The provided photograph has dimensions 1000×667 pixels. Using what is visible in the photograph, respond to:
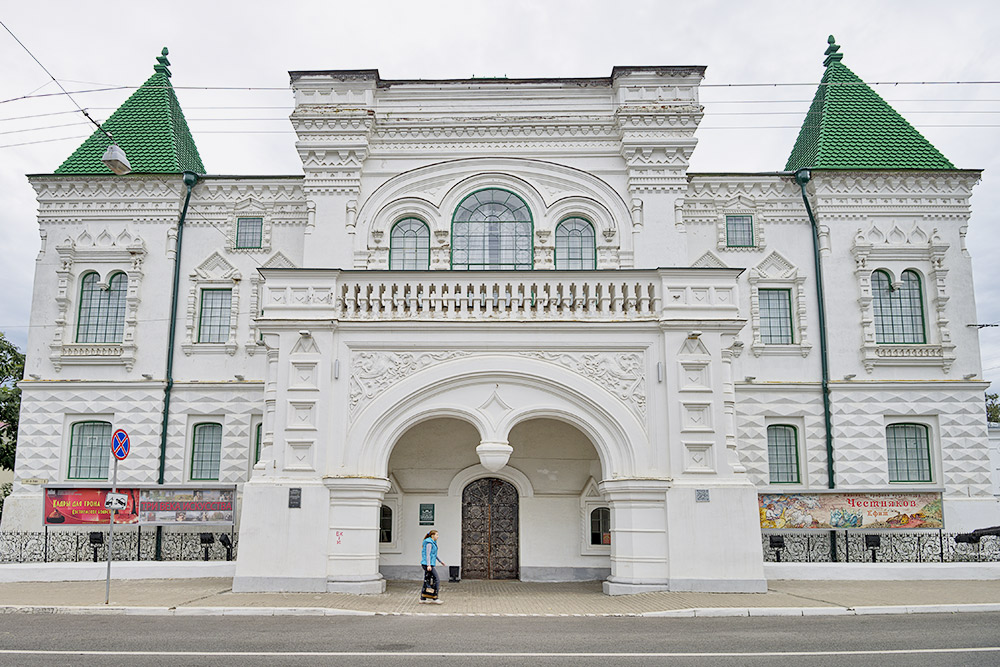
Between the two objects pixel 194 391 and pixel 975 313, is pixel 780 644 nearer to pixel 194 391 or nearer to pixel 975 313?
pixel 975 313

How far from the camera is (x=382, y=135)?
20750mm

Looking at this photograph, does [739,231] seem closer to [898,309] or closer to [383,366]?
[898,309]

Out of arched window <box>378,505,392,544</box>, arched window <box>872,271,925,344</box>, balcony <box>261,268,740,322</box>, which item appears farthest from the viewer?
arched window <box>872,271,925,344</box>

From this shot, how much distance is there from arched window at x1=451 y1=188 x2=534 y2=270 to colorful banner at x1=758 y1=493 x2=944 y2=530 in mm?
7893

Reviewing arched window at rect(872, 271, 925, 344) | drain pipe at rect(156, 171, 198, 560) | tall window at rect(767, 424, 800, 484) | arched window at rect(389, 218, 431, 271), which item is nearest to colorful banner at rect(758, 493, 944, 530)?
tall window at rect(767, 424, 800, 484)

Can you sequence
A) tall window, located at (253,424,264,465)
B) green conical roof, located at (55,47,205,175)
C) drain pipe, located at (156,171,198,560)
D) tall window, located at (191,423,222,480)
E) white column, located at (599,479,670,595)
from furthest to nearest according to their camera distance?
green conical roof, located at (55,47,205,175) → tall window, located at (191,423,222,480) → tall window, located at (253,424,264,465) → drain pipe, located at (156,171,198,560) → white column, located at (599,479,670,595)

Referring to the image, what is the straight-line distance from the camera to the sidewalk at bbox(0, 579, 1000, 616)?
12977 mm

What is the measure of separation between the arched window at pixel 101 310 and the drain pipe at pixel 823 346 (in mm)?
17305


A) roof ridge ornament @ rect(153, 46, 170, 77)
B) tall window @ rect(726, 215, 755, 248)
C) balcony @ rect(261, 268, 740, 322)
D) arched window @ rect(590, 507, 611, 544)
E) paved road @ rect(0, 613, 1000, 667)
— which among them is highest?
roof ridge ornament @ rect(153, 46, 170, 77)

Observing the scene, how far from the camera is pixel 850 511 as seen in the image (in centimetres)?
1897

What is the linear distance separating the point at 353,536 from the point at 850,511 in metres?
11.2

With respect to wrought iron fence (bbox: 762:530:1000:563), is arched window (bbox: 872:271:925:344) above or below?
above

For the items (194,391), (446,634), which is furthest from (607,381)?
(194,391)

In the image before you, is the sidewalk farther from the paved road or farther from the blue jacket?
the blue jacket
